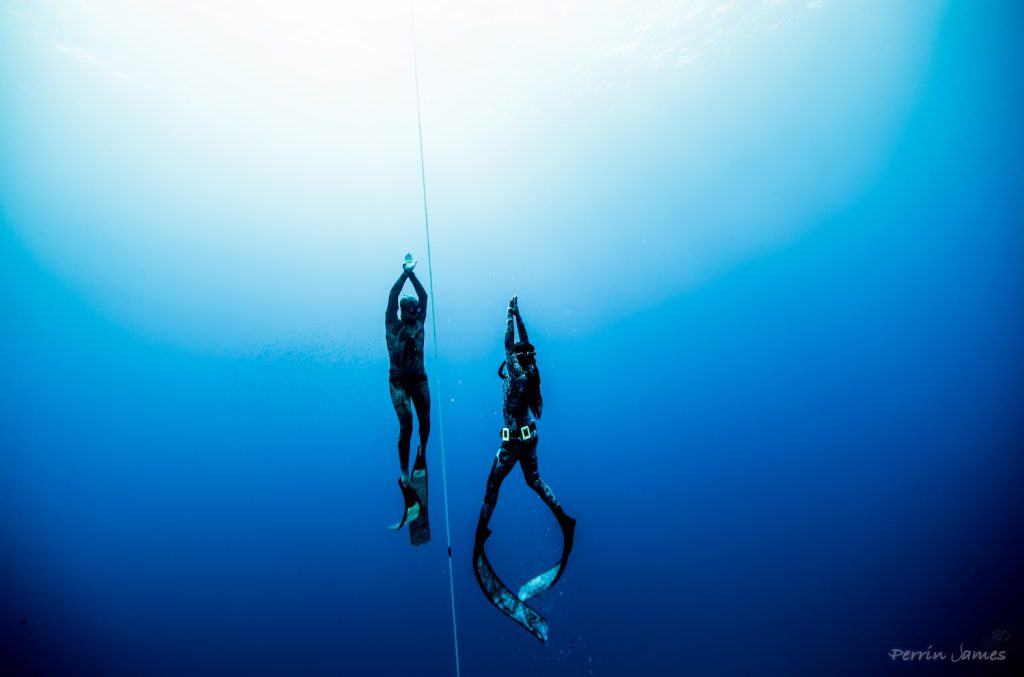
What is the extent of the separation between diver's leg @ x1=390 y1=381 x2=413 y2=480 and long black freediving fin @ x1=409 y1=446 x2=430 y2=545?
8 cm

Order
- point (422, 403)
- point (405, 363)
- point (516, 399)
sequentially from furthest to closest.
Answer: point (422, 403)
point (405, 363)
point (516, 399)

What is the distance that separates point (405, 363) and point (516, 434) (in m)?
1.08

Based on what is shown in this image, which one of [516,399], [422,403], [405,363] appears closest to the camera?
[516,399]

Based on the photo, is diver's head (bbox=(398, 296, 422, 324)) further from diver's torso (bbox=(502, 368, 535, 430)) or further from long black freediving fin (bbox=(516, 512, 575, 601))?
long black freediving fin (bbox=(516, 512, 575, 601))

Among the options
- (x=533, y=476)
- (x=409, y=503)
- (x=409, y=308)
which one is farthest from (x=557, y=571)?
(x=409, y=308)

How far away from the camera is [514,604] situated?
11.3 feet

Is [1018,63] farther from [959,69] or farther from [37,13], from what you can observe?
[37,13]

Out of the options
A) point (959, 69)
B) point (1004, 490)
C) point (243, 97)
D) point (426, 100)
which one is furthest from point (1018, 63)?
point (243, 97)

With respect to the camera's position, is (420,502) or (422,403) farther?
(422,403)

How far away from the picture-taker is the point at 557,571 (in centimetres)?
356

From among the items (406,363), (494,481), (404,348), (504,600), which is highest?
(404,348)

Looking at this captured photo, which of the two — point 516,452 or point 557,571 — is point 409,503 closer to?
point 516,452

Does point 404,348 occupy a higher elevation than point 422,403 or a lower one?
higher

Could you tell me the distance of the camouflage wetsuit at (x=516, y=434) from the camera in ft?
11.1
